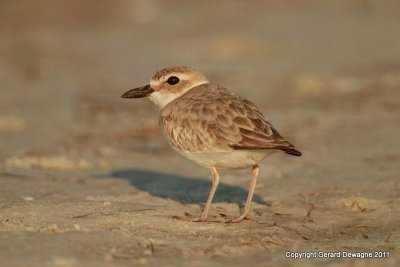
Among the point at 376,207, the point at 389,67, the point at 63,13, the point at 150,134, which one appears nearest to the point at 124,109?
the point at 150,134

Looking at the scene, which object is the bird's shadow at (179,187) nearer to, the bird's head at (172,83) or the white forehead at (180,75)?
the bird's head at (172,83)

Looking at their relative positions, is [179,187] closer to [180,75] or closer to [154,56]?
[180,75]

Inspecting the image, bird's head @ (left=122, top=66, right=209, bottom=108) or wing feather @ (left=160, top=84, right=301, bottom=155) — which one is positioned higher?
bird's head @ (left=122, top=66, right=209, bottom=108)

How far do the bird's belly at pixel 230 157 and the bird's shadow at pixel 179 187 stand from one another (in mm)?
905

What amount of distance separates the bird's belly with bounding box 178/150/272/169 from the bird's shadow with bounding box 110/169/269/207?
905 millimetres

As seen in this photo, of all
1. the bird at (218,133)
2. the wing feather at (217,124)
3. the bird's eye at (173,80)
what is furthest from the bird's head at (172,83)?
the wing feather at (217,124)

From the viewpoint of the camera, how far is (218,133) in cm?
623

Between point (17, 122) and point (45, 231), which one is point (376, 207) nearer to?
point (45, 231)

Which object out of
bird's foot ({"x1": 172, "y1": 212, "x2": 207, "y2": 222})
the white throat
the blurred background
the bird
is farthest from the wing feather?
the blurred background

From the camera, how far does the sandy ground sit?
554 cm

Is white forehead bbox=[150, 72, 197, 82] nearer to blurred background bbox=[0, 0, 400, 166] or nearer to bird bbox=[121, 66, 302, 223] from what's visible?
bird bbox=[121, 66, 302, 223]

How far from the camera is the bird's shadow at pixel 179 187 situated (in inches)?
296

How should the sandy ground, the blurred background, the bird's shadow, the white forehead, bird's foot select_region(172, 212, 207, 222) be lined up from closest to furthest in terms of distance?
the sandy ground
bird's foot select_region(172, 212, 207, 222)
the white forehead
the bird's shadow
the blurred background

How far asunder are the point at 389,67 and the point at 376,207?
8538 mm
